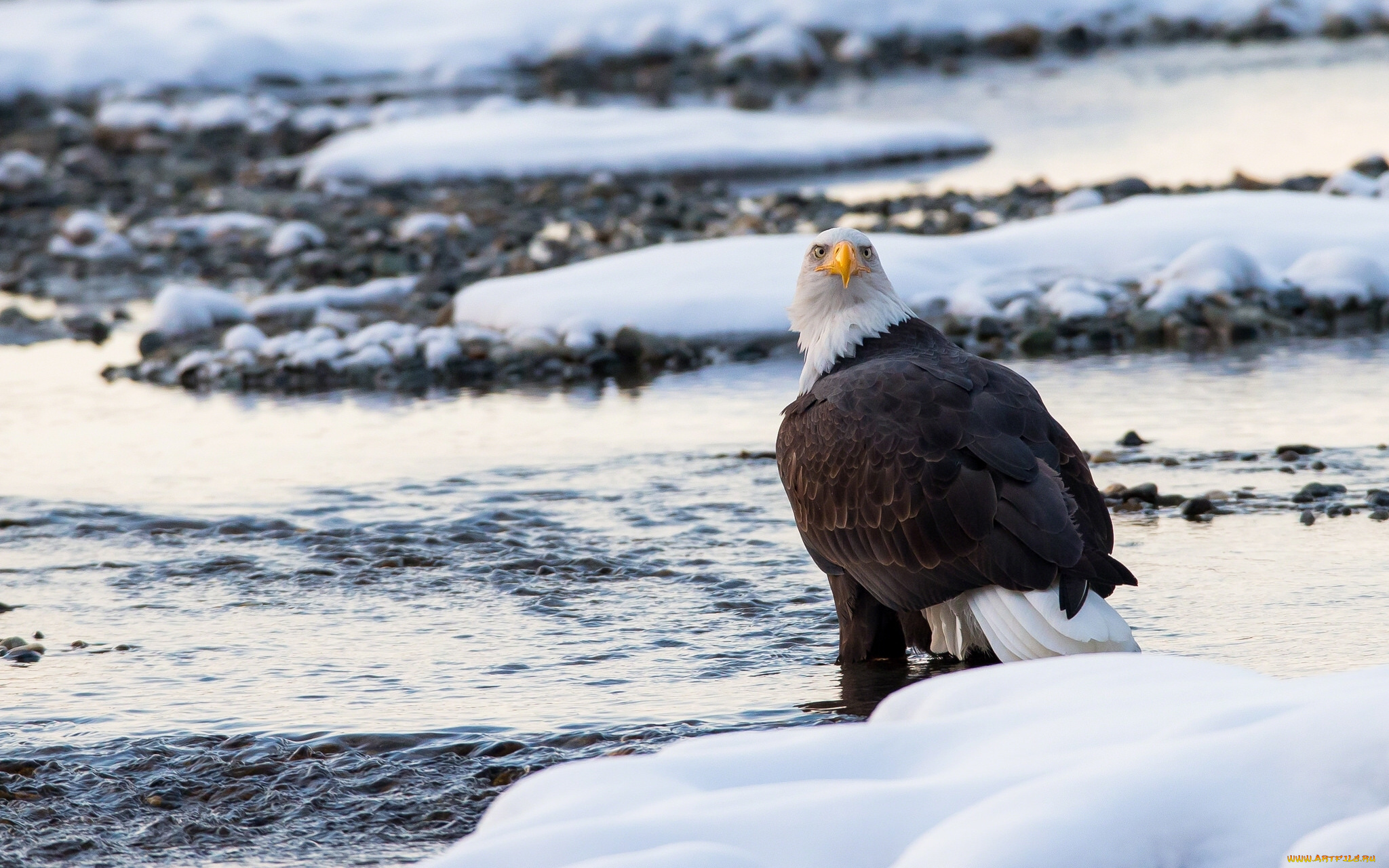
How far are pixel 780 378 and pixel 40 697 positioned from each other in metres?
4.79

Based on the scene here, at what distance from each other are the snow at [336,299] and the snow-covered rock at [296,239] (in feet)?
5.87

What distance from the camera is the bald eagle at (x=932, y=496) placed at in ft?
14.0

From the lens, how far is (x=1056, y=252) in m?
10.1

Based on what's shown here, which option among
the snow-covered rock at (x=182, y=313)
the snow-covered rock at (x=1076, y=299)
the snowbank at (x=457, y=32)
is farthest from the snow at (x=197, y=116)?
the snow-covered rock at (x=1076, y=299)

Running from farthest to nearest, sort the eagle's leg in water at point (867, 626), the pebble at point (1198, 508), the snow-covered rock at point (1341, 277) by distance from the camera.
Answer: the snow-covered rock at point (1341, 277)
the pebble at point (1198, 508)
the eagle's leg in water at point (867, 626)

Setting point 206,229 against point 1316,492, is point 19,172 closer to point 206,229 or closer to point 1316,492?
point 206,229

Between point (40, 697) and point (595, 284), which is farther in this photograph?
point (595, 284)

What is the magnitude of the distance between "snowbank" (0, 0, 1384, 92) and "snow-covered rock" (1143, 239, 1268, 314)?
61.0 ft

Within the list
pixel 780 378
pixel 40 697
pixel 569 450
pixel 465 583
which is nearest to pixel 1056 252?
pixel 780 378

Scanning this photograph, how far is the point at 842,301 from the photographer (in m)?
5.18

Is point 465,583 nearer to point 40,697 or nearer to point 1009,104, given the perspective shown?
point 40,697

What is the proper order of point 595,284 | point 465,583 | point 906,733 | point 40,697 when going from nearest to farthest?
1. point 906,733
2. point 40,697
3. point 465,583
4. point 595,284

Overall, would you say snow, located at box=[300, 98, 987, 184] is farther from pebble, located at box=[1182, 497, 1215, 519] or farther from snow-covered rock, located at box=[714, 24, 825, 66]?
pebble, located at box=[1182, 497, 1215, 519]

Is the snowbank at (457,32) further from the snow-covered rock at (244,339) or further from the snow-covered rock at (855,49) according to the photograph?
the snow-covered rock at (244,339)
